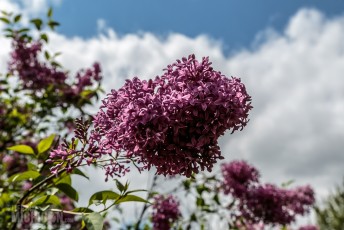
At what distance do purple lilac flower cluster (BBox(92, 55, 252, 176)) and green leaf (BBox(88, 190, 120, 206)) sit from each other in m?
0.32

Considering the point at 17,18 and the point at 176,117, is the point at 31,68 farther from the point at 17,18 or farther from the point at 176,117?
the point at 176,117

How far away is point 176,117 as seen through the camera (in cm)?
196

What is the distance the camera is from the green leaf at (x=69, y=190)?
2.65 m

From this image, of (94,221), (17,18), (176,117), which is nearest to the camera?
(94,221)

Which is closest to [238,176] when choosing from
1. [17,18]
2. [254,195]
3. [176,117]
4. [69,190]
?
[254,195]

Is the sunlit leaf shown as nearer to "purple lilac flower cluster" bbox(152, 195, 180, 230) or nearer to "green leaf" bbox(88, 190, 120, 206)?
"green leaf" bbox(88, 190, 120, 206)

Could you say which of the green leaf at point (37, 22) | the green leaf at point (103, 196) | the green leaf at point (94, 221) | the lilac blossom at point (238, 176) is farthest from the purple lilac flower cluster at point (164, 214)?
the green leaf at point (37, 22)

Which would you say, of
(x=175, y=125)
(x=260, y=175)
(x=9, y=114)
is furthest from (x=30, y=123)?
(x=175, y=125)

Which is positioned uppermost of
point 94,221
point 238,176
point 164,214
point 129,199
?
point 238,176

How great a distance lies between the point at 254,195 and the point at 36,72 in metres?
3.72

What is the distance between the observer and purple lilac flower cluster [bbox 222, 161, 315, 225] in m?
4.88

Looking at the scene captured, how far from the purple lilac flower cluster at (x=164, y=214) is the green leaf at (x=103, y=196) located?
2.40 meters

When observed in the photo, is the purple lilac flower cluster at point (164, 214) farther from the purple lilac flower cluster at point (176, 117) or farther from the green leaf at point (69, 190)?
the purple lilac flower cluster at point (176, 117)

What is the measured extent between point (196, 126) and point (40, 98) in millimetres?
4447
